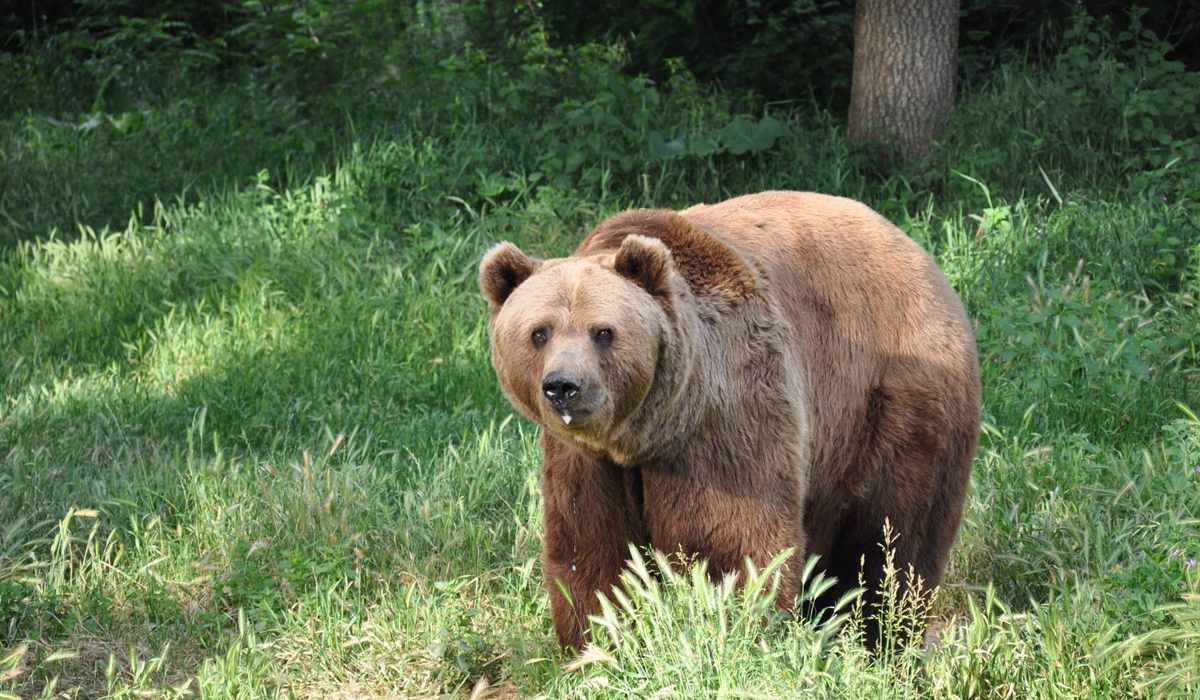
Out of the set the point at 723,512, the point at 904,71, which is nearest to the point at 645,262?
the point at 723,512

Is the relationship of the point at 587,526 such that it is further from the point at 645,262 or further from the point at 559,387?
the point at 645,262

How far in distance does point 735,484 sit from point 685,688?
61 cm

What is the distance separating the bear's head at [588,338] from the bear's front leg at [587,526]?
0.45 feet

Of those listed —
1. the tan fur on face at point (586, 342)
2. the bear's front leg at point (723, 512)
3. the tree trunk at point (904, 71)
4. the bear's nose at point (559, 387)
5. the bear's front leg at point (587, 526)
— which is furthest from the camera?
the tree trunk at point (904, 71)

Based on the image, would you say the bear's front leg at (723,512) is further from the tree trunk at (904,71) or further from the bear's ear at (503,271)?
the tree trunk at (904,71)

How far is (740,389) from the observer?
3.58 metres

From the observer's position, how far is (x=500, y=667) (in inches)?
164

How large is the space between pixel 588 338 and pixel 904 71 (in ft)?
20.8

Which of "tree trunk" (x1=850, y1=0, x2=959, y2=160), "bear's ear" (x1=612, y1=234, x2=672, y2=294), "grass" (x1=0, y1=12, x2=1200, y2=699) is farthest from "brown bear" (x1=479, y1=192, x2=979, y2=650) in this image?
"tree trunk" (x1=850, y1=0, x2=959, y2=160)

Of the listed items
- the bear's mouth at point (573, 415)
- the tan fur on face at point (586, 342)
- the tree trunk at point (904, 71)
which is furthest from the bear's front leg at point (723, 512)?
the tree trunk at point (904, 71)

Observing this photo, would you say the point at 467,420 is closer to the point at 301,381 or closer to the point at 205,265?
the point at 301,381

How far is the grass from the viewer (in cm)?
361

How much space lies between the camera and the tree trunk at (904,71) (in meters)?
8.69

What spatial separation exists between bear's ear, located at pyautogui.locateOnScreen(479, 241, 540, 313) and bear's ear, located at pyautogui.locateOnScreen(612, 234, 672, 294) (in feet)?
0.87
